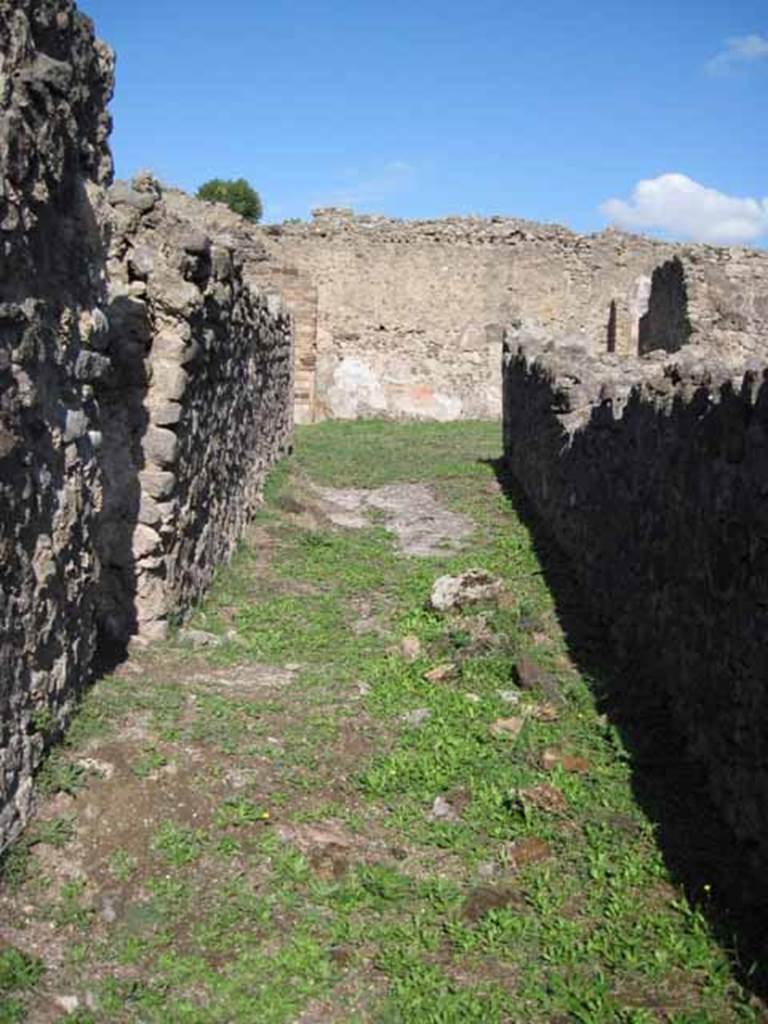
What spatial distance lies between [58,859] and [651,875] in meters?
2.12

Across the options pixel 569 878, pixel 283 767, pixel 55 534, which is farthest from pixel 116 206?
pixel 569 878

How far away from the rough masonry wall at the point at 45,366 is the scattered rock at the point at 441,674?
6.19 ft

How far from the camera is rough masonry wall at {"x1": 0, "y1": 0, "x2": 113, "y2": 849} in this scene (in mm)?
3582

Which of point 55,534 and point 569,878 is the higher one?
point 55,534

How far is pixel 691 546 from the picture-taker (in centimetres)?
491

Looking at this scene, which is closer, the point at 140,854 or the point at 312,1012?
the point at 312,1012

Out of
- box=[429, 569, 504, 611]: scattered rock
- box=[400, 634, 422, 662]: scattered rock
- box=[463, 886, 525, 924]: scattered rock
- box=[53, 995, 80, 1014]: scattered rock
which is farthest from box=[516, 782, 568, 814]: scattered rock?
box=[429, 569, 504, 611]: scattered rock

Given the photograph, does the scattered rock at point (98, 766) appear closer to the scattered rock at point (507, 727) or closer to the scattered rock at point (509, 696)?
the scattered rock at point (507, 727)

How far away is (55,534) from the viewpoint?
13.5 feet

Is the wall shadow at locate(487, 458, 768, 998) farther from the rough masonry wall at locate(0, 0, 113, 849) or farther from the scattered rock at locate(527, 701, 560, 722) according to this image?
the rough masonry wall at locate(0, 0, 113, 849)

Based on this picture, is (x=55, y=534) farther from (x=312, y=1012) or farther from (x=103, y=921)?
(x=312, y=1012)

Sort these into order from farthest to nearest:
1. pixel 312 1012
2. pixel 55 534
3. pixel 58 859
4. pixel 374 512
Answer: pixel 374 512 → pixel 55 534 → pixel 58 859 → pixel 312 1012

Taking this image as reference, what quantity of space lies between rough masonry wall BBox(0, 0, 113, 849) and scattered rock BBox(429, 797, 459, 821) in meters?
1.59

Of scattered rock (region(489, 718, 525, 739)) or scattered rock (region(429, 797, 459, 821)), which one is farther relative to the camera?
scattered rock (region(489, 718, 525, 739))
